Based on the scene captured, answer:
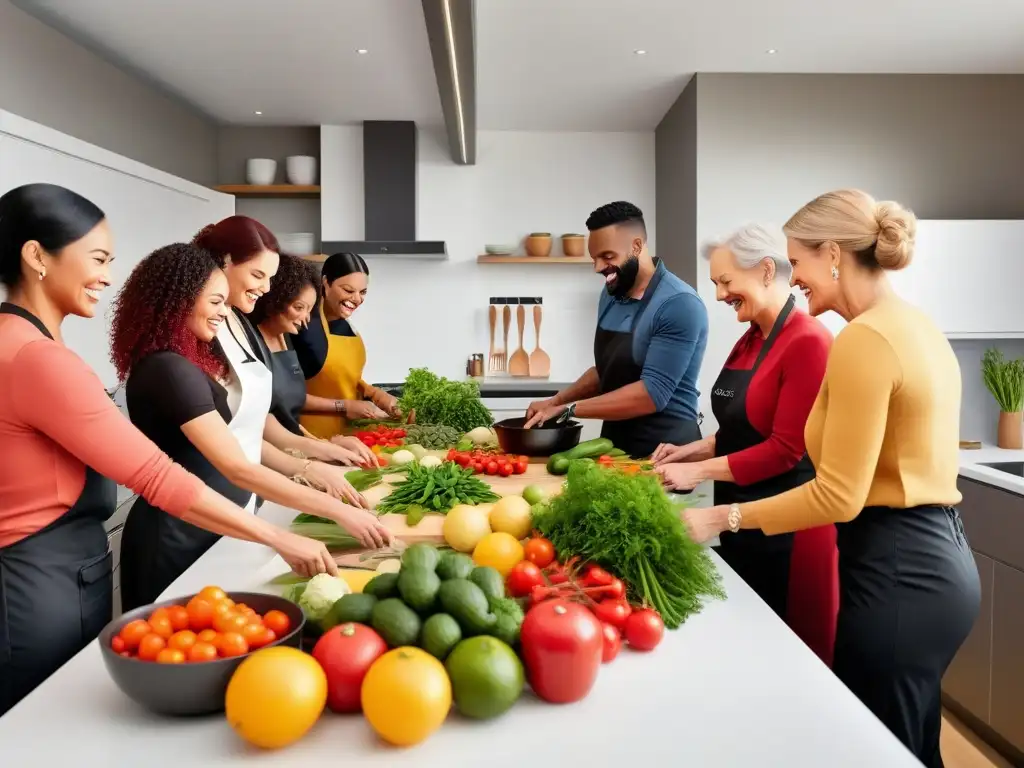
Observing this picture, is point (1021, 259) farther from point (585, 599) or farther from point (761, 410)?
point (585, 599)

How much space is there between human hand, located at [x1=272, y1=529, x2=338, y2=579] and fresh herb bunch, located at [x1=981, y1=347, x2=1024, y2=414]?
3730 millimetres

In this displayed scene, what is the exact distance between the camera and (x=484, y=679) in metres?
1.07

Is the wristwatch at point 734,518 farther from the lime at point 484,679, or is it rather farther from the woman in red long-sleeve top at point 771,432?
the lime at point 484,679

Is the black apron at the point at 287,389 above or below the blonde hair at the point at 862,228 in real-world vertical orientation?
below

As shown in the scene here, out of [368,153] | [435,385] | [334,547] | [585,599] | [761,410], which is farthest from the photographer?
[368,153]

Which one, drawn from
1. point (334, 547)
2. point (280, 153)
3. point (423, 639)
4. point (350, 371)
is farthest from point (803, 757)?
point (280, 153)

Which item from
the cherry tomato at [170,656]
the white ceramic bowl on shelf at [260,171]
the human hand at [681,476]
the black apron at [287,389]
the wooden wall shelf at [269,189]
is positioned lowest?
the cherry tomato at [170,656]

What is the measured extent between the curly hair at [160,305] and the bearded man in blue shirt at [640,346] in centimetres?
130

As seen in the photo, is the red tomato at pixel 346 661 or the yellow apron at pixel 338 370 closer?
the red tomato at pixel 346 661

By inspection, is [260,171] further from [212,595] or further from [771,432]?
[212,595]

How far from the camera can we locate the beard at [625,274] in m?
3.28

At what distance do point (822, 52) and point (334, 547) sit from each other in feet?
12.4

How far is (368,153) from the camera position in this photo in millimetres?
5781

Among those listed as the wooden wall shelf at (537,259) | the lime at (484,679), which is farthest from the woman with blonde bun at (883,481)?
the wooden wall shelf at (537,259)
